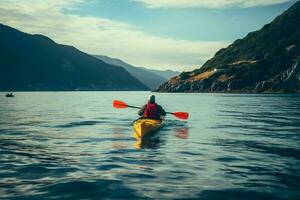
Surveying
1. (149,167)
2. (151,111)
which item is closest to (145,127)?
(151,111)

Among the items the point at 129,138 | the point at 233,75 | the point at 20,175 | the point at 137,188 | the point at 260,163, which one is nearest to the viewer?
the point at 137,188

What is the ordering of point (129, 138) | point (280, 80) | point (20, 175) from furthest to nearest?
1. point (280, 80)
2. point (129, 138)
3. point (20, 175)

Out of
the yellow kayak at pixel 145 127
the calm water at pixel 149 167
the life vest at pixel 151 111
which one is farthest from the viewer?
the life vest at pixel 151 111

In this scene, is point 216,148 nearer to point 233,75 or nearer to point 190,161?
point 190,161

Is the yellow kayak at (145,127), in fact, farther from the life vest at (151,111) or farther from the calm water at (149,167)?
the life vest at (151,111)

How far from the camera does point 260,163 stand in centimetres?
1595

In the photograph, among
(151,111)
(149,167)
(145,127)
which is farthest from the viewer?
(151,111)

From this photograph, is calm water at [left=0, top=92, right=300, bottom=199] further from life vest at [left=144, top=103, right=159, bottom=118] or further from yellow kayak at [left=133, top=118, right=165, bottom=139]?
life vest at [left=144, top=103, right=159, bottom=118]

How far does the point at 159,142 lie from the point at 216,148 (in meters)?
3.82

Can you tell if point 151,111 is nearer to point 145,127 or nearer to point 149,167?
point 145,127

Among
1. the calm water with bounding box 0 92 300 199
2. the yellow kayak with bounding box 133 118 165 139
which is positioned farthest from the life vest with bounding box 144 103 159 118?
the calm water with bounding box 0 92 300 199

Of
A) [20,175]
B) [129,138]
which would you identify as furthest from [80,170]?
[129,138]

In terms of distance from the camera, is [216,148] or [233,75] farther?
[233,75]

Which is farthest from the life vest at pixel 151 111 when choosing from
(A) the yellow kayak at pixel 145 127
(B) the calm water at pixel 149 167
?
(B) the calm water at pixel 149 167
